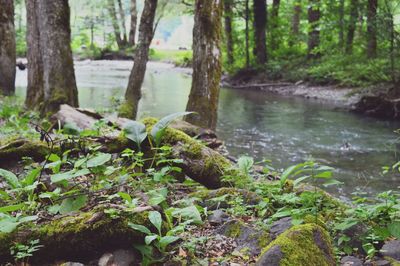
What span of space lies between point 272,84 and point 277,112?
304 inches

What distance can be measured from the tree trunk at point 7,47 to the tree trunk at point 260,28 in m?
15.5

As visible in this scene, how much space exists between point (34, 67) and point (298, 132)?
6.44 metres

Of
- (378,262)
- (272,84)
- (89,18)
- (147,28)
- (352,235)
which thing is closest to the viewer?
(378,262)

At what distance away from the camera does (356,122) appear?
42.1 ft

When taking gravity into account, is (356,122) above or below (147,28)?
below

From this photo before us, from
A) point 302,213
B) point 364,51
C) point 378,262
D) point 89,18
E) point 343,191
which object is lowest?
point 343,191

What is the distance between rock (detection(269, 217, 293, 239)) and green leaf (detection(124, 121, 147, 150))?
135cm

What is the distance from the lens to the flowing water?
800 cm

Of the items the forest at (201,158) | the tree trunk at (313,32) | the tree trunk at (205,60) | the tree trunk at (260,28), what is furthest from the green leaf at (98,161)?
the tree trunk at (260,28)

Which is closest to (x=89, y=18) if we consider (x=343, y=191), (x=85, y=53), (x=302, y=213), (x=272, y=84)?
(x=85, y=53)

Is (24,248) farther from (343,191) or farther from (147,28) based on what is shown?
(147,28)

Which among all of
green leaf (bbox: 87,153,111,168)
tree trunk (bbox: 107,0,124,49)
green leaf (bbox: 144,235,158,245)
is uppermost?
tree trunk (bbox: 107,0,124,49)

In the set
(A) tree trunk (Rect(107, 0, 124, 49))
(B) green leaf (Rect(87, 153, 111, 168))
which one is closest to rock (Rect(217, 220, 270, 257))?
(B) green leaf (Rect(87, 153, 111, 168))

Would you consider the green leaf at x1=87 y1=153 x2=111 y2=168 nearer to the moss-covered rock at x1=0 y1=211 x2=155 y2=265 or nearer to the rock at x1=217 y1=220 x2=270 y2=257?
the moss-covered rock at x1=0 y1=211 x2=155 y2=265
